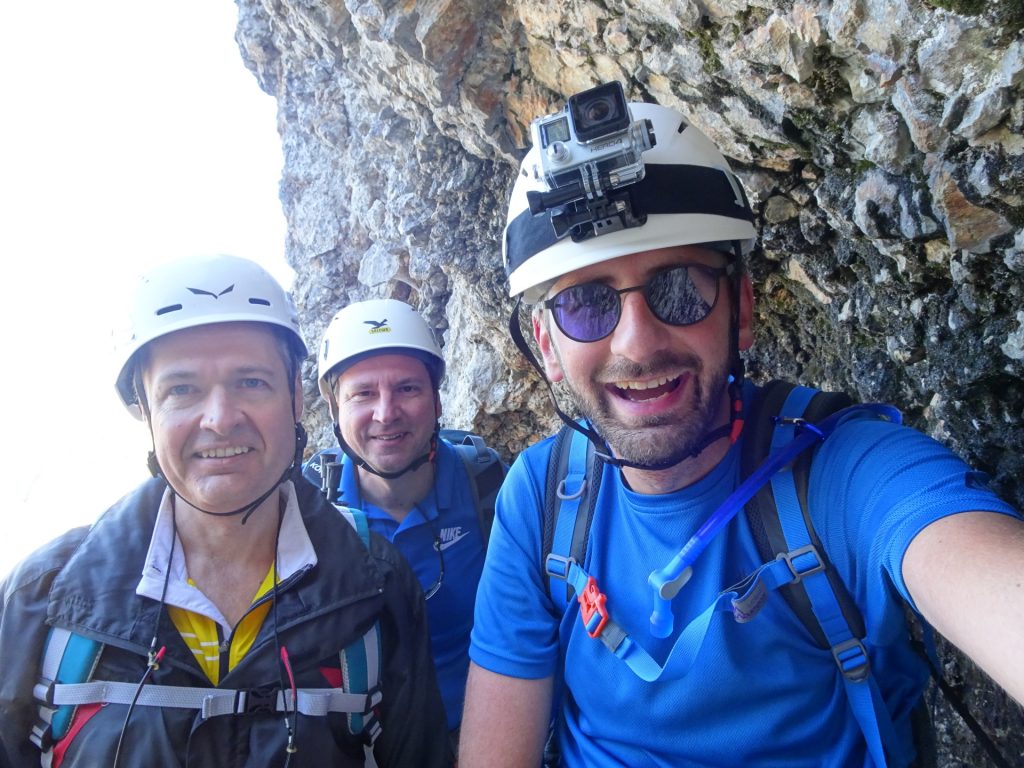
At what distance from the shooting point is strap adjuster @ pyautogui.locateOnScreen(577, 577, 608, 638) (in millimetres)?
2641

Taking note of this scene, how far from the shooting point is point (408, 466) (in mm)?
5184

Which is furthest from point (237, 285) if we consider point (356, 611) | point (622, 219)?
point (622, 219)

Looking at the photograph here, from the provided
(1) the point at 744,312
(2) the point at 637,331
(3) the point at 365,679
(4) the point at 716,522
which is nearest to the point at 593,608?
(4) the point at 716,522

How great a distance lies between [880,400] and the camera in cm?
397

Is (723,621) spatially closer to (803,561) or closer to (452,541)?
(803,561)

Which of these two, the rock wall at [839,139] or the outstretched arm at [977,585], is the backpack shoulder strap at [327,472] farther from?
the outstretched arm at [977,585]

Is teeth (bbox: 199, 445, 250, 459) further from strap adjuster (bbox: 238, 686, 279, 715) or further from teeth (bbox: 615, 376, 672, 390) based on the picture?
teeth (bbox: 615, 376, 672, 390)

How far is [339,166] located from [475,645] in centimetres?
1201

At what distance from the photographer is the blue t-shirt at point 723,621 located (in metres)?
2.14

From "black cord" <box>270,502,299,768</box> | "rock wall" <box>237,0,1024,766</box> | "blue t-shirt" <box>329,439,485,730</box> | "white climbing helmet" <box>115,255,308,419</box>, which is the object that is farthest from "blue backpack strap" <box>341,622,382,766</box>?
"rock wall" <box>237,0,1024,766</box>

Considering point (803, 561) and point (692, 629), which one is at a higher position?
point (803, 561)

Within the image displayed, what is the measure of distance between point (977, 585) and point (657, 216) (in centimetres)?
174

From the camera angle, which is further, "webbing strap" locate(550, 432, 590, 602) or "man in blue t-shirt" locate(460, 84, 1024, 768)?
"webbing strap" locate(550, 432, 590, 602)

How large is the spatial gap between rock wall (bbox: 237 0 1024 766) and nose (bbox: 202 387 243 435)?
320 cm
